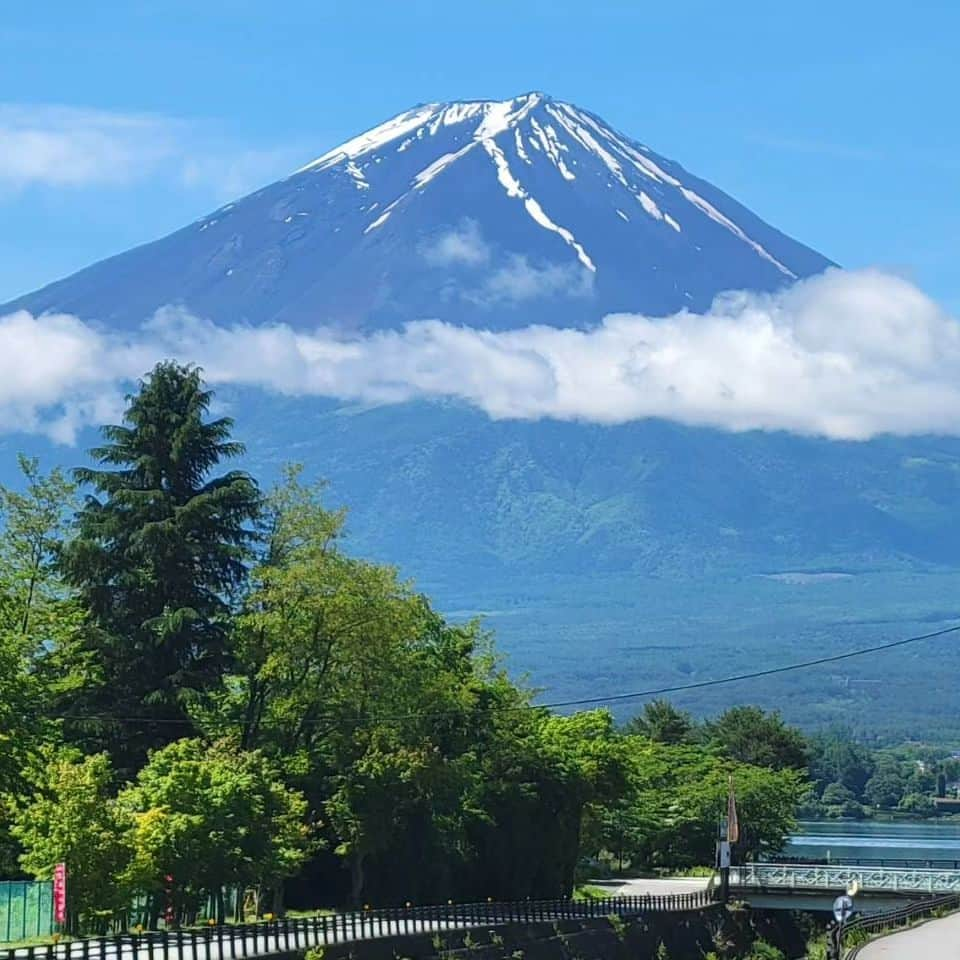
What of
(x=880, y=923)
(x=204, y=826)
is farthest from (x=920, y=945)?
(x=204, y=826)

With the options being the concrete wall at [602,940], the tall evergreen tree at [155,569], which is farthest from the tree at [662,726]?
the tall evergreen tree at [155,569]

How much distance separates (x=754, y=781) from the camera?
11338cm

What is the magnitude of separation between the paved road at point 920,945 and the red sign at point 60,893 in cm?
2124

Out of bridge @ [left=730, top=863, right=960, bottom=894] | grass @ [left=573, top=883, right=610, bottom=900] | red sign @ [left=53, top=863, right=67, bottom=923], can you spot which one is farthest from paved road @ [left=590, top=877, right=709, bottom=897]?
red sign @ [left=53, top=863, right=67, bottom=923]

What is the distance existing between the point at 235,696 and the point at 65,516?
9012 mm

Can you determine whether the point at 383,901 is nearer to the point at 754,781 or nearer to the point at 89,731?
the point at 89,731

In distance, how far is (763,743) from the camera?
142 meters

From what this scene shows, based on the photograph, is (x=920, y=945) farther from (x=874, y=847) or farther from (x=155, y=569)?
(x=874, y=847)

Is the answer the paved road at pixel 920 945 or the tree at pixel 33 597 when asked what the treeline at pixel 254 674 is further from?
Result: the paved road at pixel 920 945

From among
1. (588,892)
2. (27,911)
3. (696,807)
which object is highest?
(696,807)

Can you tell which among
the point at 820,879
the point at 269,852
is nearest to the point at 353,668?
the point at 269,852

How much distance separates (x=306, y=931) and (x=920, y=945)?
19952mm

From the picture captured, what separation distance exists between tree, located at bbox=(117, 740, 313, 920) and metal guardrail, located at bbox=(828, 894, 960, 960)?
1685 centimetres

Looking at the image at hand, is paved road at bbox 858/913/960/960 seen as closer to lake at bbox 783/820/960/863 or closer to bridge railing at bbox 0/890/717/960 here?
bridge railing at bbox 0/890/717/960
